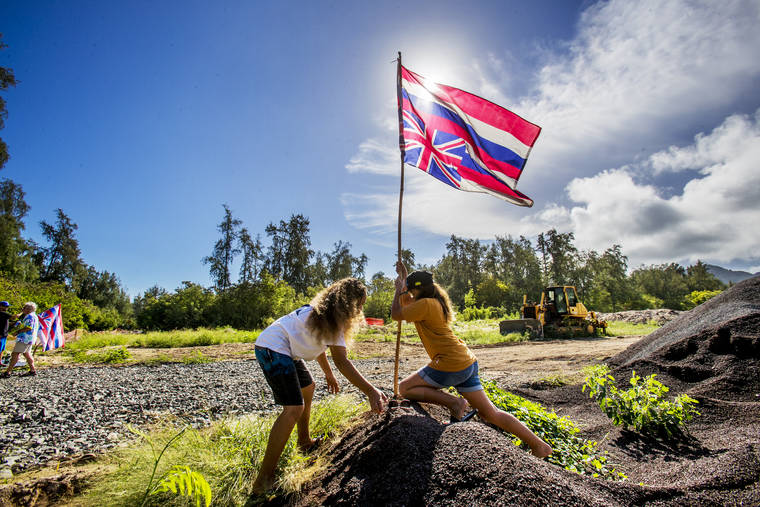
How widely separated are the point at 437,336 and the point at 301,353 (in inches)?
51.9

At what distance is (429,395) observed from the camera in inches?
135

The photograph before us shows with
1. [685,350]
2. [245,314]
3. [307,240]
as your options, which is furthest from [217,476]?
[307,240]

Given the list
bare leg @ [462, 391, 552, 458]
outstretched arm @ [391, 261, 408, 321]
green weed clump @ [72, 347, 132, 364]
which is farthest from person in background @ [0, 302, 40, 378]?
bare leg @ [462, 391, 552, 458]

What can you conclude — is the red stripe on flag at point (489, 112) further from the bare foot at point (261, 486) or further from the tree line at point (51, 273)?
the tree line at point (51, 273)

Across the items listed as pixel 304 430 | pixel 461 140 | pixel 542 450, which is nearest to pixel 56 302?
pixel 304 430

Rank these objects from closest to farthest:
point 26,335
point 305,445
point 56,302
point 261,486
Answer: point 261,486
point 305,445
point 26,335
point 56,302

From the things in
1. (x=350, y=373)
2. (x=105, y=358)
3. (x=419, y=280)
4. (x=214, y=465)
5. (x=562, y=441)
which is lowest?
(x=105, y=358)

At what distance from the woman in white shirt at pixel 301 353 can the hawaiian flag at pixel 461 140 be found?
2.47 m

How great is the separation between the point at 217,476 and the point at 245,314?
26.4 meters

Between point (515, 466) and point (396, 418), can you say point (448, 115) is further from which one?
point (515, 466)

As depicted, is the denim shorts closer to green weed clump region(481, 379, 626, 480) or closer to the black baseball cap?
the black baseball cap

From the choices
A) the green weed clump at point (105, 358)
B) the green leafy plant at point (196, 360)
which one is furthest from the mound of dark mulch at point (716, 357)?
the green weed clump at point (105, 358)

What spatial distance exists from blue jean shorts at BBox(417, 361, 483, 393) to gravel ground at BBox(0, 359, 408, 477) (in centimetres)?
244

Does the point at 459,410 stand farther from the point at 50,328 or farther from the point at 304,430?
the point at 50,328
